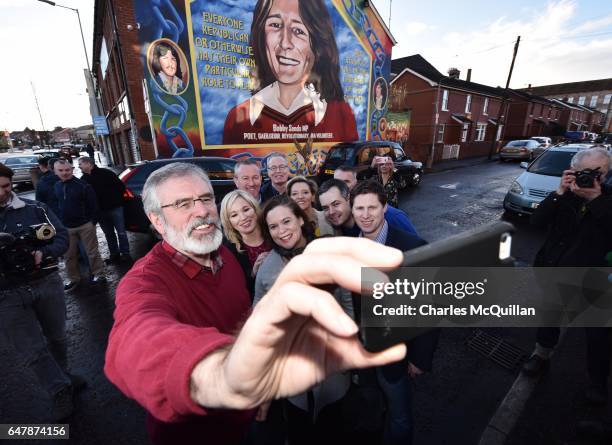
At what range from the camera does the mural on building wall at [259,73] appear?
847cm

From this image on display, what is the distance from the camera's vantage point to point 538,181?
6.69 m

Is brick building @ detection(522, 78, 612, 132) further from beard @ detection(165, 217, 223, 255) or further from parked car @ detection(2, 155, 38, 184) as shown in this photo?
parked car @ detection(2, 155, 38, 184)

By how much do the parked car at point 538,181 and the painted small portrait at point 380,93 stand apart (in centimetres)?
896

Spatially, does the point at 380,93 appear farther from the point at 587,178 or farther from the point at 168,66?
the point at 587,178

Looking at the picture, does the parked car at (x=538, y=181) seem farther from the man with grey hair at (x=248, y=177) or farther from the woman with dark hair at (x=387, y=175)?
the man with grey hair at (x=248, y=177)

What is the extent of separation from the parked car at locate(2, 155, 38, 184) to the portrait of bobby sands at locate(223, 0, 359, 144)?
33.9ft

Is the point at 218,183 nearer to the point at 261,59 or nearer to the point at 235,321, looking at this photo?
the point at 235,321

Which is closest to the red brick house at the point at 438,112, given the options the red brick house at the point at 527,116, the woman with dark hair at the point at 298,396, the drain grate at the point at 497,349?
the red brick house at the point at 527,116

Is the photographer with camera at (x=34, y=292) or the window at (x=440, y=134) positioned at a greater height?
the window at (x=440, y=134)

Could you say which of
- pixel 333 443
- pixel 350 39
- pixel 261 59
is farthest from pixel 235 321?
pixel 350 39

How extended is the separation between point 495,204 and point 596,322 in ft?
26.5

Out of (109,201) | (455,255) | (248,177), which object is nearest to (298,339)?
(455,255)

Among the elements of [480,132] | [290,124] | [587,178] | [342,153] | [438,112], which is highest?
[438,112]

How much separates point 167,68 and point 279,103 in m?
4.13
